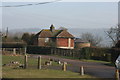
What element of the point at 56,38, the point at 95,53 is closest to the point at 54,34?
the point at 56,38

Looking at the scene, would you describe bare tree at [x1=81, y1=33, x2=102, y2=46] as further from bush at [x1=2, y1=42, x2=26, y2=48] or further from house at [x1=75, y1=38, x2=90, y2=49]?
bush at [x1=2, y1=42, x2=26, y2=48]

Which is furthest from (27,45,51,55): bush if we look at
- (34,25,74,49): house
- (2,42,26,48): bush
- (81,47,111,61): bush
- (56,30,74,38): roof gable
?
(56,30,74,38): roof gable

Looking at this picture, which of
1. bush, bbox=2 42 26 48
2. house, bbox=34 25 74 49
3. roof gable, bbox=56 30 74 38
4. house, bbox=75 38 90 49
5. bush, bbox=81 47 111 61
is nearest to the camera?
bush, bbox=81 47 111 61

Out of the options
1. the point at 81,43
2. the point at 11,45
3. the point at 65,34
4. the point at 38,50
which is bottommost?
the point at 38,50

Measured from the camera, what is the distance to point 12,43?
202ft

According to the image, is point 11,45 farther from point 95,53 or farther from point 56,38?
point 56,38

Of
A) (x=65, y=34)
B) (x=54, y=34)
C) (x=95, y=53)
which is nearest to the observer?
(x=95, y=53)

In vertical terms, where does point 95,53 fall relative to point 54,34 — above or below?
below

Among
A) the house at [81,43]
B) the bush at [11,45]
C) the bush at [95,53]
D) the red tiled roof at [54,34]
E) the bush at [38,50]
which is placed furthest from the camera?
the house at [81,43]

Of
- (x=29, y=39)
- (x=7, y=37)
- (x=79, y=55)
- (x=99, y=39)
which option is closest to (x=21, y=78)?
(x=79, y=55)

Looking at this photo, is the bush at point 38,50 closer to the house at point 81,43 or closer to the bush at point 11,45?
the bush at point 11,45

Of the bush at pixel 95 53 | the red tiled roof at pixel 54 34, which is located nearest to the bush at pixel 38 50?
the bush at pixel 95 53

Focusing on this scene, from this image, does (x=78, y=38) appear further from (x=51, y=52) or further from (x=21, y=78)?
(x=21, y=78)

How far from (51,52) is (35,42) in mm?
24774
